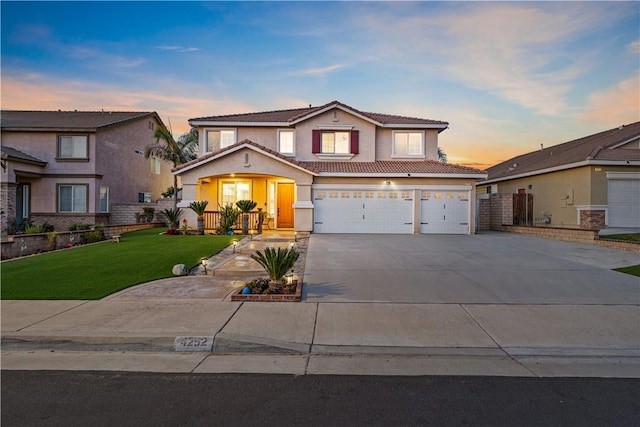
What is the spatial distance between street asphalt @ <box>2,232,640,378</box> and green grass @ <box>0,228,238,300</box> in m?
0.68

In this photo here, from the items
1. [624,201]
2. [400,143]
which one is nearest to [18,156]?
[400,143]

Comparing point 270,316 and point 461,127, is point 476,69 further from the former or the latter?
point 270,316

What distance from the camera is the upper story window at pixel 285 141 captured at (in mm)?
22203

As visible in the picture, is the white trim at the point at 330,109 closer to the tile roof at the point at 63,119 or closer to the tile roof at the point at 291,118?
the tile roof at the point at 291,118

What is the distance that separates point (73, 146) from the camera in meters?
22.7

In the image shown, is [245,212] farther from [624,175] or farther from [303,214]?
[624,175]

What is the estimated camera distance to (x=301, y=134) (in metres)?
22.1

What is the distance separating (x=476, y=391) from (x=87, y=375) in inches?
183

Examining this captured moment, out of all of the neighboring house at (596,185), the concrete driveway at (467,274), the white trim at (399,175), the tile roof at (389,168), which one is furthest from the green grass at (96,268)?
the neighboring house at (596,185)

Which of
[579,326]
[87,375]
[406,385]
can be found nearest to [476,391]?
[406,385]

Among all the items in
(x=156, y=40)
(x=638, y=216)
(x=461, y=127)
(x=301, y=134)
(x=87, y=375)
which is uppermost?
(x=156, y=40)

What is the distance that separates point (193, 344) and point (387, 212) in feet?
51.3

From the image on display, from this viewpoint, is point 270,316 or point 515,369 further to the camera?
point 270,316

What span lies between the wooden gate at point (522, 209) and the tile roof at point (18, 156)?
28135 mm
